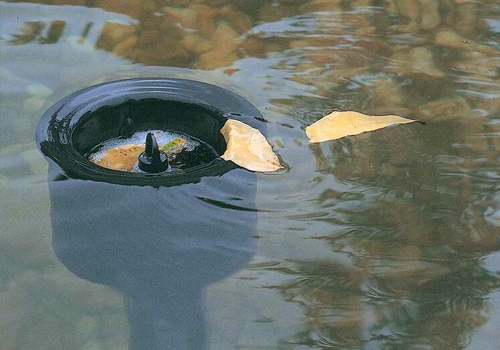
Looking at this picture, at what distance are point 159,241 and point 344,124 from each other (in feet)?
1.94

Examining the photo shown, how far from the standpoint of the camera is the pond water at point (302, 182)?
4.57 ft

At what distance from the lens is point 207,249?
151 cm

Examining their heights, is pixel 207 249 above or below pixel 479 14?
below

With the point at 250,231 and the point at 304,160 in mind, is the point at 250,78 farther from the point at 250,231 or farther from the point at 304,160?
the point at 250,231

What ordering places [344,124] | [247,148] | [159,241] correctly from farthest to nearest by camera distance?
[344,124] → [247,148] → [159,241]

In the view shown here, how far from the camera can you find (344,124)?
73.9 inches

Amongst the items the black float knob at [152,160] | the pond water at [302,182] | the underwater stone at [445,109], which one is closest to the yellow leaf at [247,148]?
the pond water at [302,182]

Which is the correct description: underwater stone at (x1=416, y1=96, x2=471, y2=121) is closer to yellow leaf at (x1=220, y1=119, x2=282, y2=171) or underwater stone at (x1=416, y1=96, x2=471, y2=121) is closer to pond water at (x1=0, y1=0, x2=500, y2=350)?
pond water at (x1=0, y1=0, x2=500, y2=350)

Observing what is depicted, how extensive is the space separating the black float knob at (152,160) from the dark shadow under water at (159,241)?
0.24ft

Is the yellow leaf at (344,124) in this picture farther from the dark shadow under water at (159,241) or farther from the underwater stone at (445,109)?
the dark shadow under water at (159,241)

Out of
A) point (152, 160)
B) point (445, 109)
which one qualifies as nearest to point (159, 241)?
point (152, 160)

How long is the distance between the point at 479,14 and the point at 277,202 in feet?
3.67

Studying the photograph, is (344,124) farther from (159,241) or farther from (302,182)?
(159,241)

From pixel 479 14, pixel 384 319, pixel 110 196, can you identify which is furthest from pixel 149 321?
pixel 479 14
